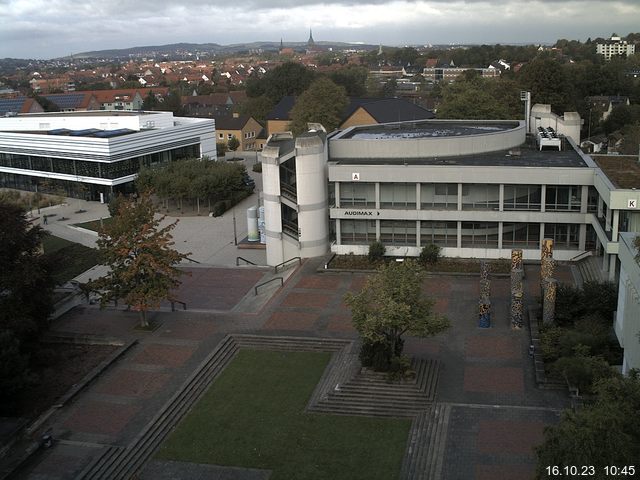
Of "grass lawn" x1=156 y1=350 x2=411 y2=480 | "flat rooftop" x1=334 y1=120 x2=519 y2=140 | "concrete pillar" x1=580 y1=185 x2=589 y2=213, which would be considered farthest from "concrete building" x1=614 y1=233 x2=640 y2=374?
"flat rooftop" x1=334 y1=120 x2=519 y2=140

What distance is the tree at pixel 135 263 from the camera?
99.1ft

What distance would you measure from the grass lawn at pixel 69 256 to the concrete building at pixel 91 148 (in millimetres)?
14178

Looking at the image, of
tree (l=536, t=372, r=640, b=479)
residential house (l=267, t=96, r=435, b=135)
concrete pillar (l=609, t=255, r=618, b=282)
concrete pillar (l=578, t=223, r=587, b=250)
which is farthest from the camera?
residential house (l=267, t=96, r=435, b=135)

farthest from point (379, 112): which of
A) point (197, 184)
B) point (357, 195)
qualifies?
point (357, 195)

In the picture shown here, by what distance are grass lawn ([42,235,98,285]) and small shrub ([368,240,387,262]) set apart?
60.0 feet

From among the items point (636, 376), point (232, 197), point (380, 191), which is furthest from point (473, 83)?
point (636, 376)

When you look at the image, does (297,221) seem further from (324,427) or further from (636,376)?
(636,376)

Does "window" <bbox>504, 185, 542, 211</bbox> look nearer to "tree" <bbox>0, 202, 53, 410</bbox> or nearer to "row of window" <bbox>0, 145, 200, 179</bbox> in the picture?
"tree" <bbox>0, 202, 53, 410</bbox>

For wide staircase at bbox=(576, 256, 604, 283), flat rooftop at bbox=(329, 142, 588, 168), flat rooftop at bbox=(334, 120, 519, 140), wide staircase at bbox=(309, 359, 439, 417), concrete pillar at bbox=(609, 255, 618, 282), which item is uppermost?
flat rooftop at bbox=(334, 120, 519, 140)

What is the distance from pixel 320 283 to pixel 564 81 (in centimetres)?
5818

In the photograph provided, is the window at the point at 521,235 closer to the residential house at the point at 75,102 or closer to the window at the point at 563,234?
the window at the point at 563,234

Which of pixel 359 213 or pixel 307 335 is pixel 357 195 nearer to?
pixel 359 213

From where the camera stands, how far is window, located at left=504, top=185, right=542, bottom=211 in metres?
38.7

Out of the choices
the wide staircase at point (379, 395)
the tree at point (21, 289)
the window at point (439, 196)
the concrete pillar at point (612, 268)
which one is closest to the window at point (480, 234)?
the window at point (439, 196)
